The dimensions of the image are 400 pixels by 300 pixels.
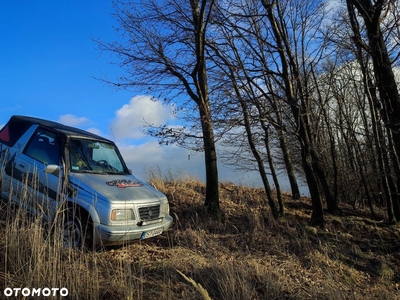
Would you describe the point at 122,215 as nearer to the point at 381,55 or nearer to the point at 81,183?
the point at 81,183

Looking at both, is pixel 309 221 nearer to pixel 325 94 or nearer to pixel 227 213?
pixel 227 213

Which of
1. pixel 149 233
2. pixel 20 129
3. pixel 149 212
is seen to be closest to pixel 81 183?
pixel 149 212

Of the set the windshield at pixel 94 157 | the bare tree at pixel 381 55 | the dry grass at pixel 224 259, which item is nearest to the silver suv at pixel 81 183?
the windshield at pixel 94 157

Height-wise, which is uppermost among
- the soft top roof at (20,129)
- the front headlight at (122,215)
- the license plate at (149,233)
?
the soft top roof at (20,129)

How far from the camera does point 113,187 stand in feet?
19.6

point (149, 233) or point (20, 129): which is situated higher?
point (20, 129)

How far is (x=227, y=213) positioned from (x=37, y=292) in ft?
24.9

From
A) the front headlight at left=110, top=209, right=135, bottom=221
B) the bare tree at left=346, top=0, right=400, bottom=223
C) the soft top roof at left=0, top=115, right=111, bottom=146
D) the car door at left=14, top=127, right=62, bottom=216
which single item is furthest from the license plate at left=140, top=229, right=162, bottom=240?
the bare tree at left=346, top=0, right=400, bottom=223

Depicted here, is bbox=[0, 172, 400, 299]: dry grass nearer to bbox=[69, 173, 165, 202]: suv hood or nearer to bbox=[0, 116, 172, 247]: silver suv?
bbox=[0, 116, 172, 247]: silver suv

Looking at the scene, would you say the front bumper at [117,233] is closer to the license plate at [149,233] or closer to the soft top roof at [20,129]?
the license plate at [149,233]

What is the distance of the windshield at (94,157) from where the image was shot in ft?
21.0

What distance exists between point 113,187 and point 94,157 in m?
1.16

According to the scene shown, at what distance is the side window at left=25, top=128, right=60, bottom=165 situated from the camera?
6301 millimetres

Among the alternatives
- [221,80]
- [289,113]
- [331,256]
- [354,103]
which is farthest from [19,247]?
[354,103]
